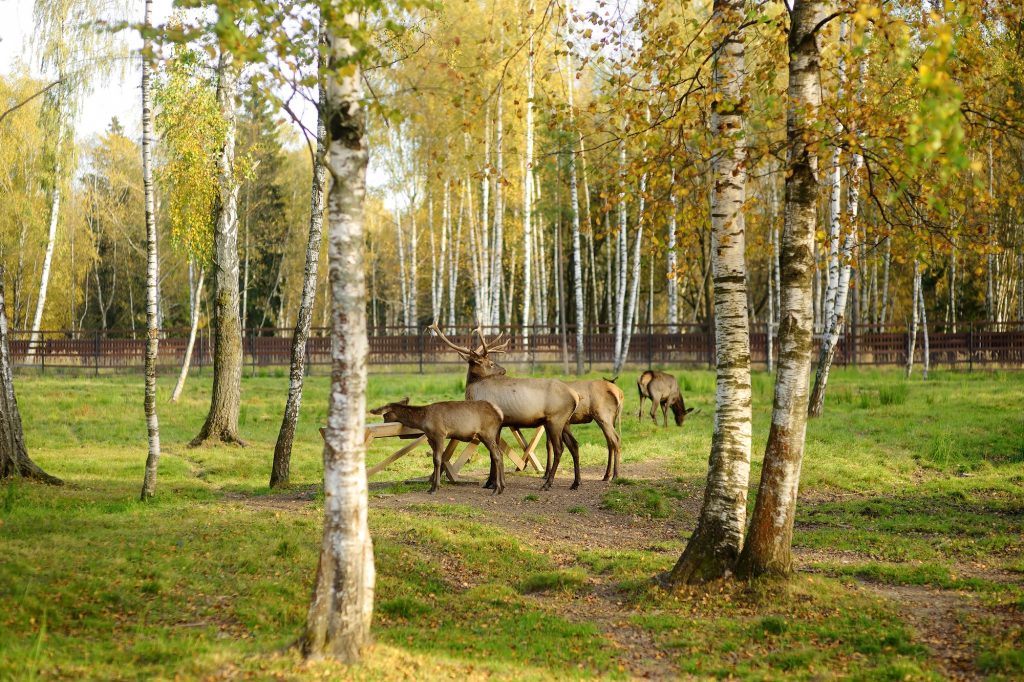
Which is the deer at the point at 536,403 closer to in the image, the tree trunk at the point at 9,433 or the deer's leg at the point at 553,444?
the deer's leg at the point at 553,444

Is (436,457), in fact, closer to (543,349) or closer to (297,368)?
(297,368)

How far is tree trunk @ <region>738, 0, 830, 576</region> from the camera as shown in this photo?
7.98m

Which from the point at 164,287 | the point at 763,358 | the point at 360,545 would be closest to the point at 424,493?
the point at 360,545

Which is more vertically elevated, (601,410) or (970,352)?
(970,352)

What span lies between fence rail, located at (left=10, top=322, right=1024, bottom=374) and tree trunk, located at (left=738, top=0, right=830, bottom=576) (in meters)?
21.3

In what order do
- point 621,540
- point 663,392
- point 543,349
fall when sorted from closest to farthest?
point 621,540, point 663,392, point 543,349

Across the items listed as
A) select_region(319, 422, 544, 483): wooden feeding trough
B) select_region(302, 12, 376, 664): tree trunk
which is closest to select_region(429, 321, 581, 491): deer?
select_region(319, 422, 544, 483): wooden feeding trough

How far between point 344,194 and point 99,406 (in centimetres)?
1911

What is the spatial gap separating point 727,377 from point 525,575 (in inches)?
107

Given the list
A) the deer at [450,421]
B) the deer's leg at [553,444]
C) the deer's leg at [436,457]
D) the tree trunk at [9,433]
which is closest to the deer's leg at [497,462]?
the deer at [450,421]

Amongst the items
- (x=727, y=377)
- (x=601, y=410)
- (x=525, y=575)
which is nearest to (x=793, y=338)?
(x=727, y=377)

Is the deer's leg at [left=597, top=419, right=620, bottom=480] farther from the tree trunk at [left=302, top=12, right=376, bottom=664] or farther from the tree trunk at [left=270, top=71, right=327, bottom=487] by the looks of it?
the tree trunk at [left=302, top=12, right=376, bottom=664]

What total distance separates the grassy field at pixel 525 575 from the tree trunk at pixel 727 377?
0.32 metres

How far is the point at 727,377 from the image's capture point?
839 centimetres
